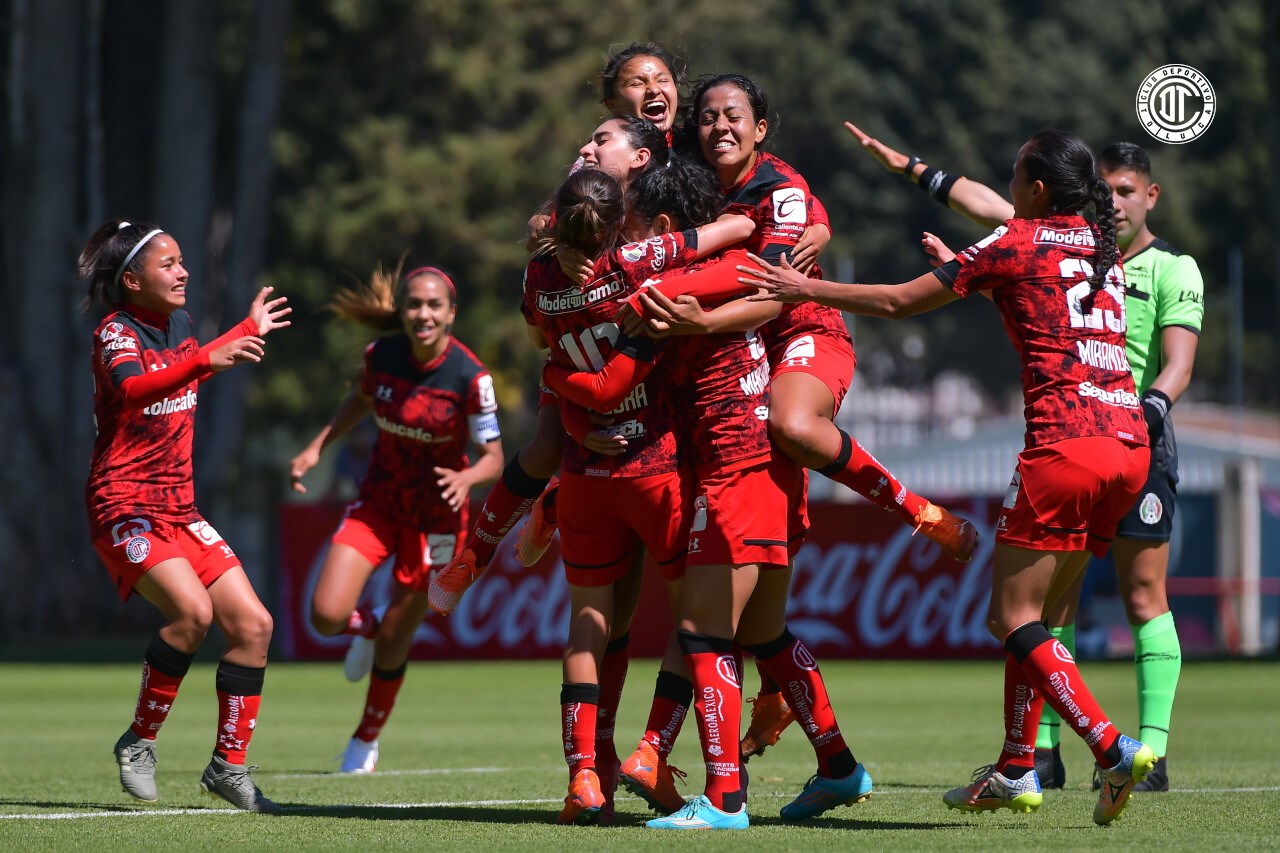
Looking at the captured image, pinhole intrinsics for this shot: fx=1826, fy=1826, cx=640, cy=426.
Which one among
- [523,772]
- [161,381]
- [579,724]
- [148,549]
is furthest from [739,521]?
[523,772]

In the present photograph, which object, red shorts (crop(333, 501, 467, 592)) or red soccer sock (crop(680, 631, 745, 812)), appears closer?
red soccer sock (crop(680, 631, 745, 812))

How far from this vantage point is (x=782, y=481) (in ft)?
20.3

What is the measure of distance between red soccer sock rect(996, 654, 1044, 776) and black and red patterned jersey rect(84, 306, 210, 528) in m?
3.18

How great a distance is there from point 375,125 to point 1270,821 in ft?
100


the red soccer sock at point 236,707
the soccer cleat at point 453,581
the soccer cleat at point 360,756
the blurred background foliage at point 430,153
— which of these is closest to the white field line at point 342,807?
the red soccer sock at point 236,707

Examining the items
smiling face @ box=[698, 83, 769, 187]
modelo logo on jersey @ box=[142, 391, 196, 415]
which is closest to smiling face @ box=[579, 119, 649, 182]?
smiling face @ box=[698, 83, 769, 187]

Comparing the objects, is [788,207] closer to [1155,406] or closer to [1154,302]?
[1155,406]

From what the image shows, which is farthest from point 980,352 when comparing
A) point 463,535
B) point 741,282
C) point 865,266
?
point 741,282

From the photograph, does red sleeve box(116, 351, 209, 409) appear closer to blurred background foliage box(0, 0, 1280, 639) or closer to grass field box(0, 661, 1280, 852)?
grass field box(0, 661, 1280, 852)

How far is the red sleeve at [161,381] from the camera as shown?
6570mm

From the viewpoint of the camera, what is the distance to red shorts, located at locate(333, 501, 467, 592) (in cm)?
910

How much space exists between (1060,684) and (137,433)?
3543mm

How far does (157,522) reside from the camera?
22.8 feet

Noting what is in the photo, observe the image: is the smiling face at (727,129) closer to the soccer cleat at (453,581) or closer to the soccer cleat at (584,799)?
the soccer cleat at (453,581)
